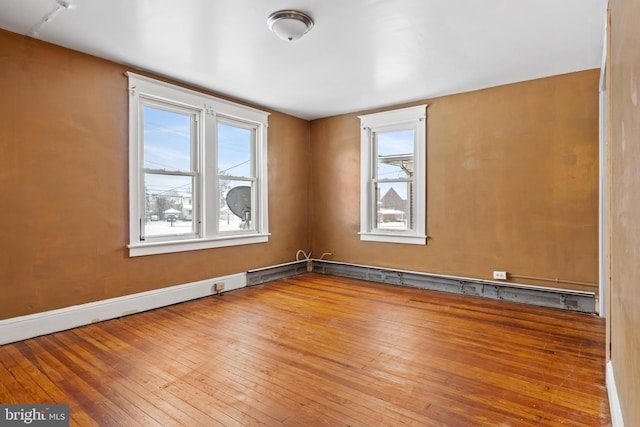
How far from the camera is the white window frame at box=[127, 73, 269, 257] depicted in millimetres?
3736

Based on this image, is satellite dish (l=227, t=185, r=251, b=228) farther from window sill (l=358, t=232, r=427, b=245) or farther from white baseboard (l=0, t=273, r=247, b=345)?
window sill (l=358, t=232, r=427, b=245)

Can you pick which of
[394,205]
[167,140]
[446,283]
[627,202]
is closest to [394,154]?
[394,205]

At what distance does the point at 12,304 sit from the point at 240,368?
2.12m

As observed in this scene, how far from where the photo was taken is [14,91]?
2.96m

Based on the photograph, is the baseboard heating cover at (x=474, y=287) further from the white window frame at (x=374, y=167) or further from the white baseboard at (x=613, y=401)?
the white baseboard at (x=613, y=401)

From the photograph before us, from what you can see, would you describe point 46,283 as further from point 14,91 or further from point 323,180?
point 323,180

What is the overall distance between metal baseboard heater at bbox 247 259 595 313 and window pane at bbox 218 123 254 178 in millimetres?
1469

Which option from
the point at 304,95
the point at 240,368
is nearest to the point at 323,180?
the point at 304,95

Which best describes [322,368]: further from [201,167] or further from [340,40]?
[201,167]

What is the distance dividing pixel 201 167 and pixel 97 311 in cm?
195

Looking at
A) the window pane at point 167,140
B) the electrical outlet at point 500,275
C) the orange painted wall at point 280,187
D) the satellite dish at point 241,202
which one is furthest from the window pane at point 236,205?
A: the electrical outlet at point 500,275

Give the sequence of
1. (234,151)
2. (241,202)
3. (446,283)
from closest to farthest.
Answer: (446,283) → (234,151) → (241,202)

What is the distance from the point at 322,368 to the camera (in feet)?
8.20

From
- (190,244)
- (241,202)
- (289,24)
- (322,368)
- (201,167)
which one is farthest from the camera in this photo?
(241,202)
